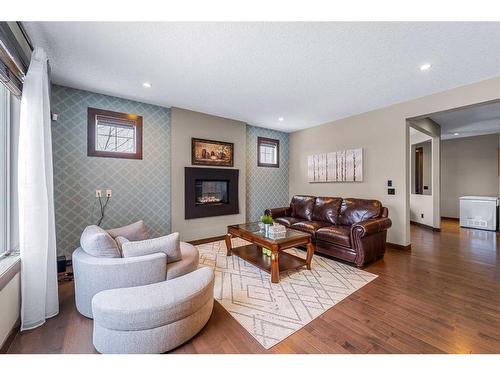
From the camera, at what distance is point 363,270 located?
3008 mm

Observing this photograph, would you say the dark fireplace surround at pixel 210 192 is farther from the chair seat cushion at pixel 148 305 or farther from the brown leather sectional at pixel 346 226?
the chair seat cushion at pixel 148 305

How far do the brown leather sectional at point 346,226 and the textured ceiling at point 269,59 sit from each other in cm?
193

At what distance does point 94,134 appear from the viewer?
3.45 metres

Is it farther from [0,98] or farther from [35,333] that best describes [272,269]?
[0,98]

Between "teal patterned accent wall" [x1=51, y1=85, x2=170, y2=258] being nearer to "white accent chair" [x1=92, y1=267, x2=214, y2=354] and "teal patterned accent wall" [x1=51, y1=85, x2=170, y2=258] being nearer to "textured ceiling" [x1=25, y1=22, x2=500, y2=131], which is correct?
"textured ceiling" [x1=25, y1=22, x2=500, y2=131]

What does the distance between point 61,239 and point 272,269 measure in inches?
125

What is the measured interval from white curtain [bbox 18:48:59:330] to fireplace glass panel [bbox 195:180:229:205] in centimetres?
266

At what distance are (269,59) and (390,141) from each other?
2928 millimetres

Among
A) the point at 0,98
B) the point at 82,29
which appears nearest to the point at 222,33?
the point at 82,29

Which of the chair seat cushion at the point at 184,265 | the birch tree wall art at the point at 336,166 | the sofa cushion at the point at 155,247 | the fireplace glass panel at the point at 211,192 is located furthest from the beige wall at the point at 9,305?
the birch tree wall art at the point at 336,166

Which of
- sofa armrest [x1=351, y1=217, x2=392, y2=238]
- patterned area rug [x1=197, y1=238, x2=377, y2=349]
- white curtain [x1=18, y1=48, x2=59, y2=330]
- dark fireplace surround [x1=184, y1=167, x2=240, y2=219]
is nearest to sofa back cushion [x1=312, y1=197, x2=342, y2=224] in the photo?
sofa armrest [x1=351, y1=217, x2=392, y2=238]

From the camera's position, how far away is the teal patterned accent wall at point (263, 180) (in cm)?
535

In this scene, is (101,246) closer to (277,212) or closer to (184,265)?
(184,265)

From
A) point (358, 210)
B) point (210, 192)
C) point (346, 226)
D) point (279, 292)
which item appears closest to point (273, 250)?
point (279, 292)
